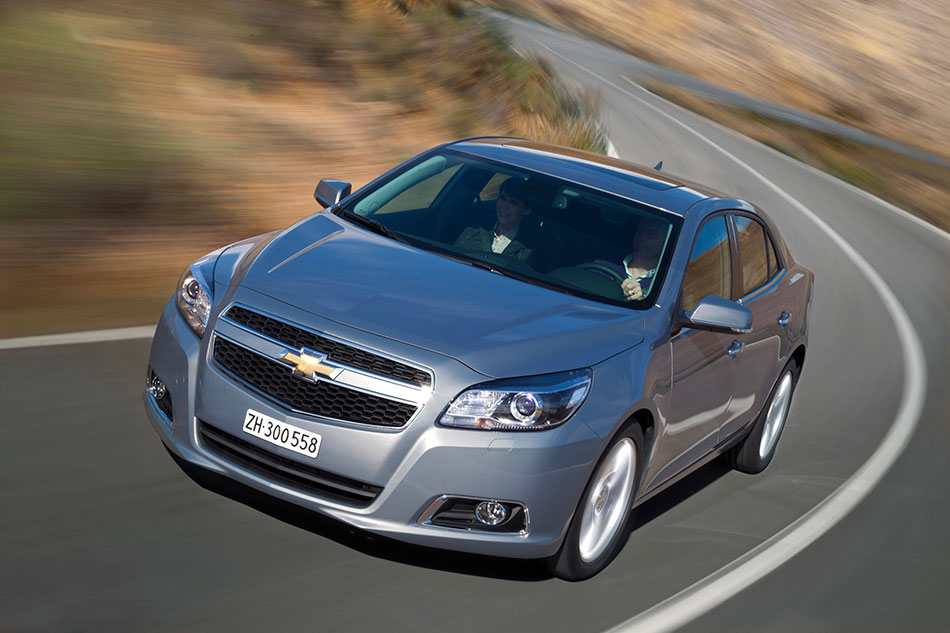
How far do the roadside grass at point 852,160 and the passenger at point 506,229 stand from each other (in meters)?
19.4

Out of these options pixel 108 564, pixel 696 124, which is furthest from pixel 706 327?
pixel 696 124

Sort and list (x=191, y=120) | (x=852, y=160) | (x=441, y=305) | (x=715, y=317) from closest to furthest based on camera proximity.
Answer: (x=441, y=305) < (x=715, y=317) < (x=191, y=120) < (x=852, y=160)

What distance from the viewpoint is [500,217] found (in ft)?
19.8

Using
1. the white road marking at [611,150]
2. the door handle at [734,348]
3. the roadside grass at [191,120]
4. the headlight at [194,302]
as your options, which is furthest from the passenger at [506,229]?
the white road marking at [611,150]

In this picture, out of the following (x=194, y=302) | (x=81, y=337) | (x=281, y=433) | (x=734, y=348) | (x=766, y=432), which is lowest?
(x=81, y=337)

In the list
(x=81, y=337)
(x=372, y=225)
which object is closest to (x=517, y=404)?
(x=372, y=225)

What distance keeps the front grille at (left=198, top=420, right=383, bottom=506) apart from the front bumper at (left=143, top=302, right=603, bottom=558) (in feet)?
0.07

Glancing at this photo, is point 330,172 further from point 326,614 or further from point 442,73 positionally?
point 326,614

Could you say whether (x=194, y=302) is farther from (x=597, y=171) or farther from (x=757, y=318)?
(x=757, y=318)

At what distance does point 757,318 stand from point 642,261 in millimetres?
1031

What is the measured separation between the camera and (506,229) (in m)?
5.97

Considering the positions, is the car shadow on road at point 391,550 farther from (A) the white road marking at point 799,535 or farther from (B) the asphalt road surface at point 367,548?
(A) the white road marking at point 799,535

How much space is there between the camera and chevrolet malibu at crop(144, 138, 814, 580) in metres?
4.54

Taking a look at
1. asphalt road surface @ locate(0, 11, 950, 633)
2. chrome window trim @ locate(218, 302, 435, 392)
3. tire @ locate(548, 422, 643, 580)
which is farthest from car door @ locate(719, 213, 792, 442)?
chrome window trim @ locate(218, 302, 435, 392)
